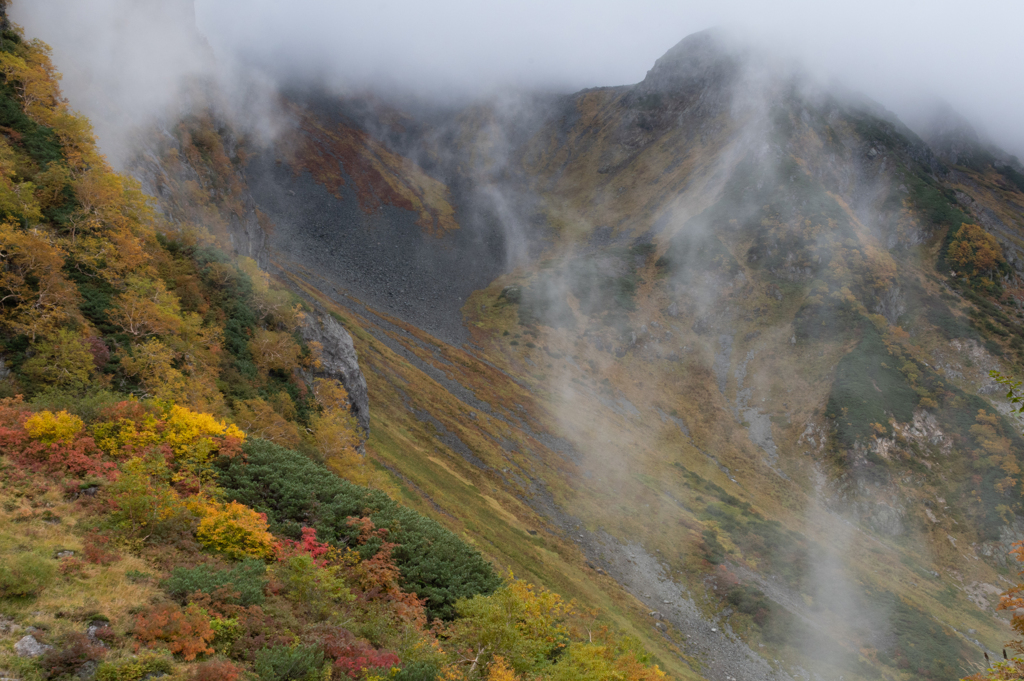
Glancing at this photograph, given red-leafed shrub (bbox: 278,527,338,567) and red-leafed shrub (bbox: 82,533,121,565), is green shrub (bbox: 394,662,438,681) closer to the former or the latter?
red-leafed shrub (bbox: 278,527,338,567)

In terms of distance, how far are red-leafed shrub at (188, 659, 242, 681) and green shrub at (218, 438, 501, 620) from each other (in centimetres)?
827

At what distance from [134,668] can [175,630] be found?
1205 millimetres

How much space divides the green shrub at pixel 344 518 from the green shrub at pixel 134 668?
26.7 feet

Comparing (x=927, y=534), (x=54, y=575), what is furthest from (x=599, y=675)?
(x=927, y=534)

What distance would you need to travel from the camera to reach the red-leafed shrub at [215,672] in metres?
9.23

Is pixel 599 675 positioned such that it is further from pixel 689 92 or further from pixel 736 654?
pixel 689 92

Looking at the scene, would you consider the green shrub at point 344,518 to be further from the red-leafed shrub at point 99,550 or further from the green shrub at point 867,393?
the green shrub at point 867,393

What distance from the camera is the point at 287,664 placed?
33.9ft

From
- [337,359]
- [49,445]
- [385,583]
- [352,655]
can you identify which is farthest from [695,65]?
[352,655]

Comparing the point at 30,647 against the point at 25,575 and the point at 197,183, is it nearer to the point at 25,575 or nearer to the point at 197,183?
the point at 25,575

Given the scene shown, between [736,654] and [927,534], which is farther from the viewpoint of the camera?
[927,534]

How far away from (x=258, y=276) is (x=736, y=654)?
49.5 meters

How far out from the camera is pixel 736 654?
4072 centimetres

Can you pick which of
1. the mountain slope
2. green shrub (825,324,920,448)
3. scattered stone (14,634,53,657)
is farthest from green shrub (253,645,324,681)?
green shrub (825,324,920,448)
